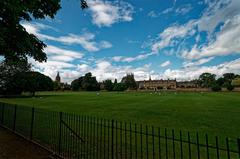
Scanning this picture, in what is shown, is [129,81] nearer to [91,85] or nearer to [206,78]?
[91,85]

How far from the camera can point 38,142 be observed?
938cm

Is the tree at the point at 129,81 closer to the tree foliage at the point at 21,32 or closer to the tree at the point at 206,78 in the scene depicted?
the tree at the point at 206,78

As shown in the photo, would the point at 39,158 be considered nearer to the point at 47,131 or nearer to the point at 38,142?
the point at 38,142

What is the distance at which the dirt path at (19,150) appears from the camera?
7583 mm

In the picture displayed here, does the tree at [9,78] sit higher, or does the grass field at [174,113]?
the tree at [9,78]

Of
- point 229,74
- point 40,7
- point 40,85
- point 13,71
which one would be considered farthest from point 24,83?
point 229,74

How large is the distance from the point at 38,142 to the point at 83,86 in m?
125

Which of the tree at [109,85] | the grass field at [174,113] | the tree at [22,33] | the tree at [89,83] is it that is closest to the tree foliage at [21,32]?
the tree at [22,33]

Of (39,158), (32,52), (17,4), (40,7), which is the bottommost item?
(39,158)

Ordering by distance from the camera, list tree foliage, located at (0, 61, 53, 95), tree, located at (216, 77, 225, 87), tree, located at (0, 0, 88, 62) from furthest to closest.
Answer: tree, located at (216, 77, 225, 87) → tree foliage, located at (0, 61, 53, 95) → tree, located at (0, 0, 88, 62)

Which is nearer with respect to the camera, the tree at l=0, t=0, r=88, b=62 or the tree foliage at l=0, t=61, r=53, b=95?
the tree at l=0, t=0, r=88, b=62

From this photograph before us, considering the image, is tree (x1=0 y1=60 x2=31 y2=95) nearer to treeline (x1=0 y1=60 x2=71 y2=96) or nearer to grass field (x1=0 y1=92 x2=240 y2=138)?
treeline (x1=0 y1=60 x2=71 y2=96)

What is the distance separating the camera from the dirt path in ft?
24.9

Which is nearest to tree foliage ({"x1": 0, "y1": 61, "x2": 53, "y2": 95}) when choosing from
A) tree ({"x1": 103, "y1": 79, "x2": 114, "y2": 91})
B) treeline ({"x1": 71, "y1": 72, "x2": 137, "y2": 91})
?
treeline ({"x1": 71, "y1": 72, "x2": 137, "y2": 91})
